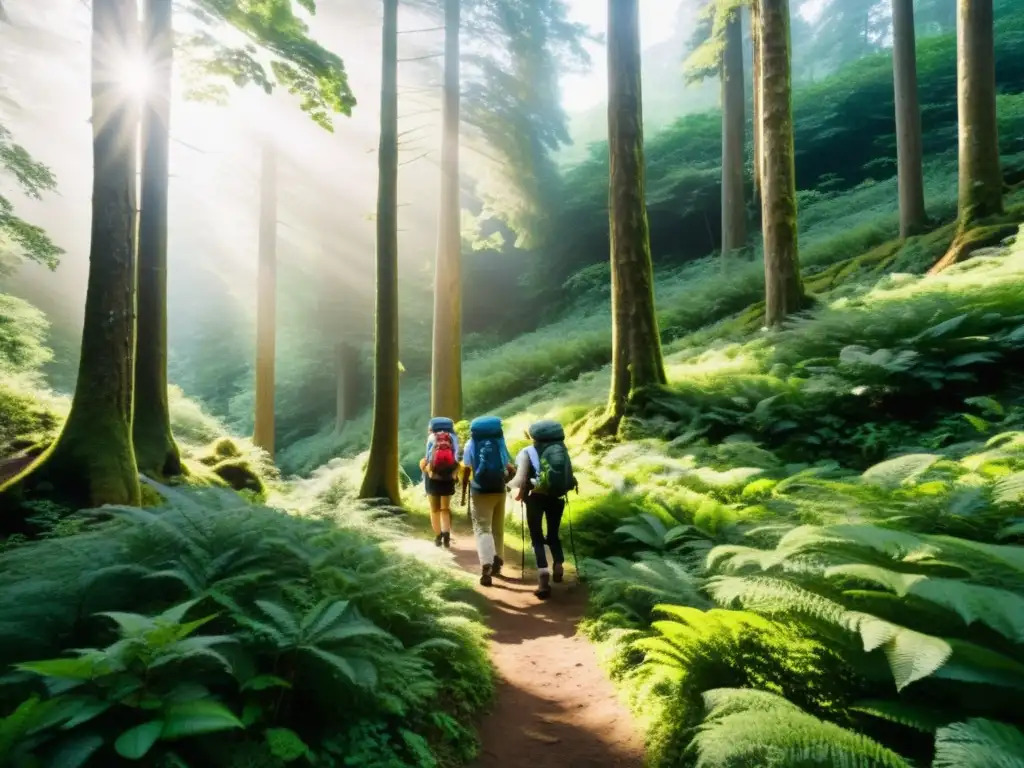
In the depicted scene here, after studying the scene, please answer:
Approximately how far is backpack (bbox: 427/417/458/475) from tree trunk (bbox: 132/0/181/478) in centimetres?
335

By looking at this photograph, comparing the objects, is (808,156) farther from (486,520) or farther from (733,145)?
(486,520)

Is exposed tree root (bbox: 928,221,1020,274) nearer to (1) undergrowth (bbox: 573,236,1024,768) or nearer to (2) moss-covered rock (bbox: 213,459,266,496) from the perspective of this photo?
(1) undergrowth (bbox: 573,236,1024,768)

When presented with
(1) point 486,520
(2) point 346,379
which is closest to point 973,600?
(1) point 486,520

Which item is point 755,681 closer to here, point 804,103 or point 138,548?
point 138,548

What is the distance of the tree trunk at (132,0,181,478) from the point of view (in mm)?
7984

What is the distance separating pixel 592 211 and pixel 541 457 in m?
24.5

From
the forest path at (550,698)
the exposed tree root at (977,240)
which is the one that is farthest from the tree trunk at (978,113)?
the forest path at (550,698)

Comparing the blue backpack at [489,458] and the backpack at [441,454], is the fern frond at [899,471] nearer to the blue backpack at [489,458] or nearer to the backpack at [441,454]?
the blue backpack at [489,458]

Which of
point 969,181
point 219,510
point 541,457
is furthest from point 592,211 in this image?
point 219,510

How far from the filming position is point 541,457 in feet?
20.4

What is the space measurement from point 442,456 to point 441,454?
31 mm

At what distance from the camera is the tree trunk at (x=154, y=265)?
7984 mm

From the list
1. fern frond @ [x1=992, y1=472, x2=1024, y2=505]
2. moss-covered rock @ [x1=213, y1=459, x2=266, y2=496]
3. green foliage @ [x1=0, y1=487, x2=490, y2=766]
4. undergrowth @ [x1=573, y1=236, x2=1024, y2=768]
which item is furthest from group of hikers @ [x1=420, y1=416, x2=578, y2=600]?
moss-covered rock @ [x1=213, y1=459, x2=266, y2=496]

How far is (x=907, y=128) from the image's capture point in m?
13.9
